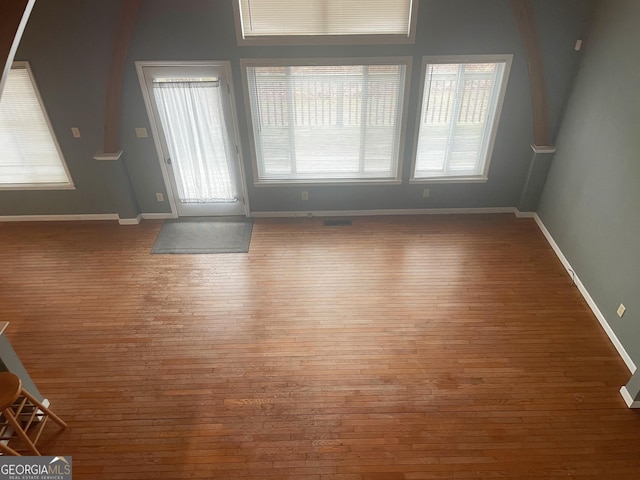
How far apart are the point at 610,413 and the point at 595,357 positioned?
60 cm

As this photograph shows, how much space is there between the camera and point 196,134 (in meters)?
5.41

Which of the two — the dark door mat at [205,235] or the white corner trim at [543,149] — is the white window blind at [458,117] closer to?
the white corner trim at [543,149]

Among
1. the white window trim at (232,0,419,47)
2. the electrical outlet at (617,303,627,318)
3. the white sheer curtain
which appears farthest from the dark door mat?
the electrical outlet at (617,303,627,318)

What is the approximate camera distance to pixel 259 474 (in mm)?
3160

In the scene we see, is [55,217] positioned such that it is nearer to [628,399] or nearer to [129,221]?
[129,221]

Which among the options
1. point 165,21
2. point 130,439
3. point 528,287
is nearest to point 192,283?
point 130,439

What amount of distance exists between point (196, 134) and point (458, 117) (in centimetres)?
Answer: 327

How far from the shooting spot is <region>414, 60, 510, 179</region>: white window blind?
502 cm

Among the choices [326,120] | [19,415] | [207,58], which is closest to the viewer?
[19,415]

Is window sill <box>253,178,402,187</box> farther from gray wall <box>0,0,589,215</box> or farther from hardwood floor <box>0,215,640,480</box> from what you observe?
hardwood floor <box>0,215,640,480</box>

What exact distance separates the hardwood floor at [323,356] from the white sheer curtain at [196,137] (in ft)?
2.96

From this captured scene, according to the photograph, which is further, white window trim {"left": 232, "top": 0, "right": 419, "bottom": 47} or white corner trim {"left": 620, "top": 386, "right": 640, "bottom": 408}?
white window trim {"left": 232, "top": 0, "right": 419, "bottom": 47}

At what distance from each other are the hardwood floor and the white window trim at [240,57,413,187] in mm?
633

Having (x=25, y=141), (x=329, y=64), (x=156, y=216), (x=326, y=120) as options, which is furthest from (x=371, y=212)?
(x=25, y=141)
